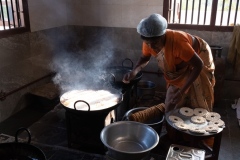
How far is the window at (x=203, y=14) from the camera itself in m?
4.65

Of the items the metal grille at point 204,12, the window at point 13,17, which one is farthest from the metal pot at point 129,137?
the metal grille at point 204,12

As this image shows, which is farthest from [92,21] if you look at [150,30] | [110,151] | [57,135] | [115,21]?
[110,151]

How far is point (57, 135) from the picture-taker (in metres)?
3.71

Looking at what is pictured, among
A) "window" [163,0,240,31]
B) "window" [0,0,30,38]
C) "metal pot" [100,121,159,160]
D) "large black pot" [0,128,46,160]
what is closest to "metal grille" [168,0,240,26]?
"window" [163,0,240,31]

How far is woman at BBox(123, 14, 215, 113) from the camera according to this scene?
2.60 metres

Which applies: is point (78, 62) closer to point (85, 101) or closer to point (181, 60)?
point (85, 101)

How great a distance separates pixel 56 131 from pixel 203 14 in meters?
3.64

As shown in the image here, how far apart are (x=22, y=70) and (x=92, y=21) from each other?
1958 mm

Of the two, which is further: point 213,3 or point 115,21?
point 115,21

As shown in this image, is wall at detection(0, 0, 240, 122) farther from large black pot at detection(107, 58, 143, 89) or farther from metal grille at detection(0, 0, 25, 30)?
large black pot at detection(107, 58, 143, 89)

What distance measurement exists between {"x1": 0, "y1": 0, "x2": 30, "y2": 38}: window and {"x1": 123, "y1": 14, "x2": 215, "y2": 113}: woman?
234 cm

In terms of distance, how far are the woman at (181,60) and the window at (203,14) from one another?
195 cm

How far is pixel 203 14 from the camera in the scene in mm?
4828

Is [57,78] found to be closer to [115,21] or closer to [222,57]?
[115,21]
